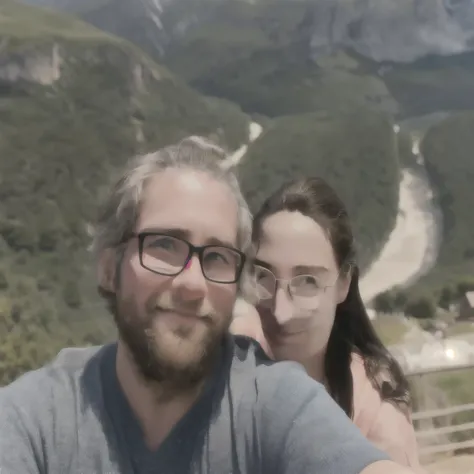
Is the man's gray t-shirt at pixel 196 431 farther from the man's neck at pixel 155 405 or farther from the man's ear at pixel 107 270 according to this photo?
the man's ear at pixel 107 270

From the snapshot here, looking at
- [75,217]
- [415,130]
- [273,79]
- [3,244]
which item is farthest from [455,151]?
[3,244]

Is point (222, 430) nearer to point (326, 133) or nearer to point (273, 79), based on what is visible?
point (326, 133)

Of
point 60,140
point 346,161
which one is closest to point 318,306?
point 60,140

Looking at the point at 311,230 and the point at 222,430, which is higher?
the point at 311,230

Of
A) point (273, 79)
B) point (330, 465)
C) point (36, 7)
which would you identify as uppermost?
point (36, 7)

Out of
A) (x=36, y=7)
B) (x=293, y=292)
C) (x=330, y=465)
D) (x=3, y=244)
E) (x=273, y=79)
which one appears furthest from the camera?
(x=273, y=79)

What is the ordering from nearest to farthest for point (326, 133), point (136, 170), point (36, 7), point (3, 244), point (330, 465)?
point (330, 465)
point (136, 170)
point (3, 244)
point (326, 133)
point (36, 7)

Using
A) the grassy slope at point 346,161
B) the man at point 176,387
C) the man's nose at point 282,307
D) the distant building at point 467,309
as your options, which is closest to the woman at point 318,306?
the man's nose at point 282,307
